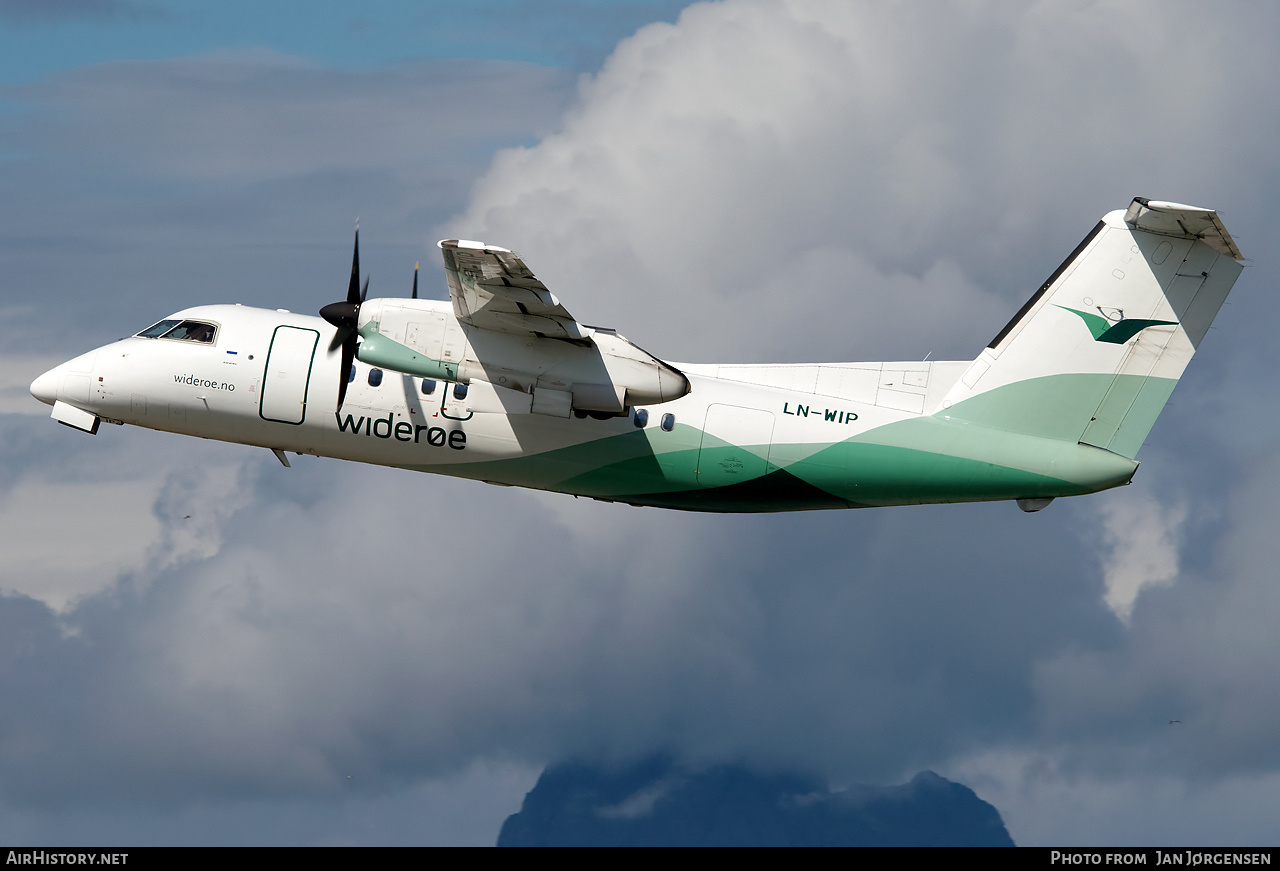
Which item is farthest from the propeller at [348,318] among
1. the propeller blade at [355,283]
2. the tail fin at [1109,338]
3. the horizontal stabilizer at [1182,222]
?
the horizontal stabilizer at [1182,222]

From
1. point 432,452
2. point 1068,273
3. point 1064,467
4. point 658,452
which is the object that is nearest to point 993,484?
point 1064,467

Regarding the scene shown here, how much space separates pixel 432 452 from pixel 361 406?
1.56 meters

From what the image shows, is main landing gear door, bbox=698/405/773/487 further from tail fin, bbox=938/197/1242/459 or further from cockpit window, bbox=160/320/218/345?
cockpit window, bbox=160/320/218/345

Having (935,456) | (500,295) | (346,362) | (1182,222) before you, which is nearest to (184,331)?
(346,362)

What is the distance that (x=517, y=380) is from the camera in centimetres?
2173

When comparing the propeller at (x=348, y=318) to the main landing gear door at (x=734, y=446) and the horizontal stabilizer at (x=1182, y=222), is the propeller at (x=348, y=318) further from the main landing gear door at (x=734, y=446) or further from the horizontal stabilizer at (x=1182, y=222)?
the horizontal stabilizer at (x=1182, y=222)

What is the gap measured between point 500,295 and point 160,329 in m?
7.62

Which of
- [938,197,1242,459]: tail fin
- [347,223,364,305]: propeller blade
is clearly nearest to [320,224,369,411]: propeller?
[347,223,364,305]: propeller blade

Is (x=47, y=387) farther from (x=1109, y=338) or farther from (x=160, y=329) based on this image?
(x=1109, y=338)

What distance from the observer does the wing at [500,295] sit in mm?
19516

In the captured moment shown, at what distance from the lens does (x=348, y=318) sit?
21.4 meters

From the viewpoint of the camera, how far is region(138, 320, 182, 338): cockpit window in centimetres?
2366

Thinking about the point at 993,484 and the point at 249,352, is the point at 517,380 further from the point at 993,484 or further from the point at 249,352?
the point at 993,484

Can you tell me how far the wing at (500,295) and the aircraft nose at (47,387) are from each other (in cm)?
867
